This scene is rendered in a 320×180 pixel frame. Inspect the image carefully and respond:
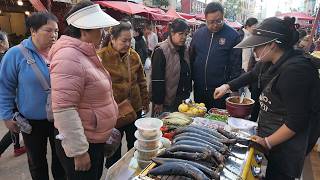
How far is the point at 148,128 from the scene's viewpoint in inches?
87.0

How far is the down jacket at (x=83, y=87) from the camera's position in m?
1.85

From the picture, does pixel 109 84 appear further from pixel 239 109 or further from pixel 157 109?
pixel 157 109

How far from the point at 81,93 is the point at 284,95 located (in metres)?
1.54

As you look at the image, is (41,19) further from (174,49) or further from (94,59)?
(174,49)

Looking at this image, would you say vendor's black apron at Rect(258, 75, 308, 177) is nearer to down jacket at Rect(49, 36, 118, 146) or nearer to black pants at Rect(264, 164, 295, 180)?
black pants at Rect(264, 164, 295, 180)

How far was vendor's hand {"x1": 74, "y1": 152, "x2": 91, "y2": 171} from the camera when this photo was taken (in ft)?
6.61

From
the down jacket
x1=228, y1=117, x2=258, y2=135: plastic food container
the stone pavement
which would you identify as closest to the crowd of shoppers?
the down jacket

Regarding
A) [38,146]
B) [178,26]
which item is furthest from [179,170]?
[178,26]

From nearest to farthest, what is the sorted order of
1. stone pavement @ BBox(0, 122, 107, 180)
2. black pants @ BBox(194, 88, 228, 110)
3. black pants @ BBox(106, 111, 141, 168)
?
black pants @ BBox(106, 111, 141, 168), stone pavement @ BBox(0, 122, 107, 180), black pants @ BBox(194, 88, 228, 110)

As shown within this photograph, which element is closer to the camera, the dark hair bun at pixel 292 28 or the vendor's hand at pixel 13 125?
the dark hair bun at pixel 292 28

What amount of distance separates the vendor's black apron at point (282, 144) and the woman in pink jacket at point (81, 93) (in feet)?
4.37

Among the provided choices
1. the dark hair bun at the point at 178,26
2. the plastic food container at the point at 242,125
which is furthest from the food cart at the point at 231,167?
the dark hair bun at the point at 178,26

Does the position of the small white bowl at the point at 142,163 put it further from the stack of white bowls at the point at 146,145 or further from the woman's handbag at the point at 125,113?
the woman's handbag at the point at 125,113

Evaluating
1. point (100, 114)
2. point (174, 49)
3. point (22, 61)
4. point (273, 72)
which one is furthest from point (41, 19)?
point (273, 72)
